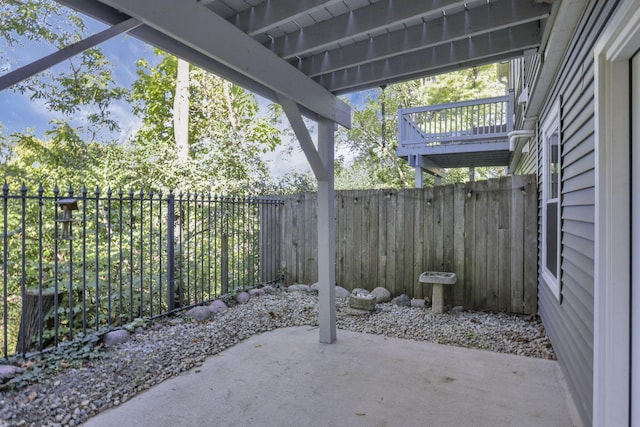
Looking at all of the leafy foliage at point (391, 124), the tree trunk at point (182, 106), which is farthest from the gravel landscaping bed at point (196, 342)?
the leafy foliage at point (391, 124)

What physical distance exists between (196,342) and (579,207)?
3.18m

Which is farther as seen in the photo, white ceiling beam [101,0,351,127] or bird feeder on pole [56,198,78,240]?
bird feeder on pole [56,198,78,240]

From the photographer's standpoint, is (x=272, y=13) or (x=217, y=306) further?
(x=217, y=306)

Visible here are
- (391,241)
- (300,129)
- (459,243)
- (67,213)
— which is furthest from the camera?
(391,241)

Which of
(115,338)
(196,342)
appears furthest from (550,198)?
(115,338)

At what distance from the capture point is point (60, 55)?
169 cm

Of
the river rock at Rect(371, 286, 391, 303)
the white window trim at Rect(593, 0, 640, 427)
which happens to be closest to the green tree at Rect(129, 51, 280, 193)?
the river rock at Rect(371, 286, 391, 303)

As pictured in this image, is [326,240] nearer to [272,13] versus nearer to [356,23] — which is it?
[356,23]

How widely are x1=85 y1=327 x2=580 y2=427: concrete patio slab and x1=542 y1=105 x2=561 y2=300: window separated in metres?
0.84

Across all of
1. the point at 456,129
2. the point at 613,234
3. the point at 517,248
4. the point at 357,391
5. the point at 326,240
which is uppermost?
the point at 456,129

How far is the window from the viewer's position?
311cm

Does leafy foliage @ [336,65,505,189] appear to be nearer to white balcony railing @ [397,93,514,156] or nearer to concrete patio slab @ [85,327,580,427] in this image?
white balcony railing @ [397,93,514,156]

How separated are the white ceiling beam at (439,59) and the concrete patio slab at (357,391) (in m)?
2.35

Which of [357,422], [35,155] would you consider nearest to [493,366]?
[357,422]
